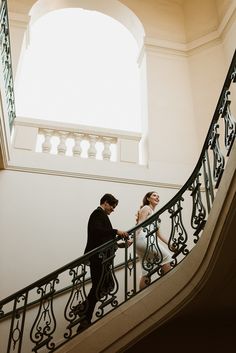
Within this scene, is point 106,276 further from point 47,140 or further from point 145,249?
point 47,140

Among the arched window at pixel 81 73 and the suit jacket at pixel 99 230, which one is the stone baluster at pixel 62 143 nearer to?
the arched window at pixel 81 73

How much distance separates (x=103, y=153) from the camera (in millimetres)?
7777

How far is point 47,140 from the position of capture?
25.1ft

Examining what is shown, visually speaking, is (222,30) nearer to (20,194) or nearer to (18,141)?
(18,141)

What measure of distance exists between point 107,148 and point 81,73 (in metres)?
4.04

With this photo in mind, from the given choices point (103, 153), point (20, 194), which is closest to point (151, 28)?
point (103, 153)

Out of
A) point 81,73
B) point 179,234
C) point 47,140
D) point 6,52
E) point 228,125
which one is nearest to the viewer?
point 228,125

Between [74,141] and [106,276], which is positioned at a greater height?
[74,141]

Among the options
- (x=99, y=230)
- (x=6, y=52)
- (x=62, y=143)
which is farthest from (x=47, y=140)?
(x=99, y=230)

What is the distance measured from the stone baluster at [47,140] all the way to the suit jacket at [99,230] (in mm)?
3141

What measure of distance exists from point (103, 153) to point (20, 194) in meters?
1.81

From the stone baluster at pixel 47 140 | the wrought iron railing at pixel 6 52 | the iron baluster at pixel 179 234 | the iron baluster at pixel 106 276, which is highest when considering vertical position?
the wrought iron railing at pixel 6 52

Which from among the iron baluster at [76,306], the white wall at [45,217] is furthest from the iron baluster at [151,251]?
the white wall at [45,217]

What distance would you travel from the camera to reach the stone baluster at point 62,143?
758cm
